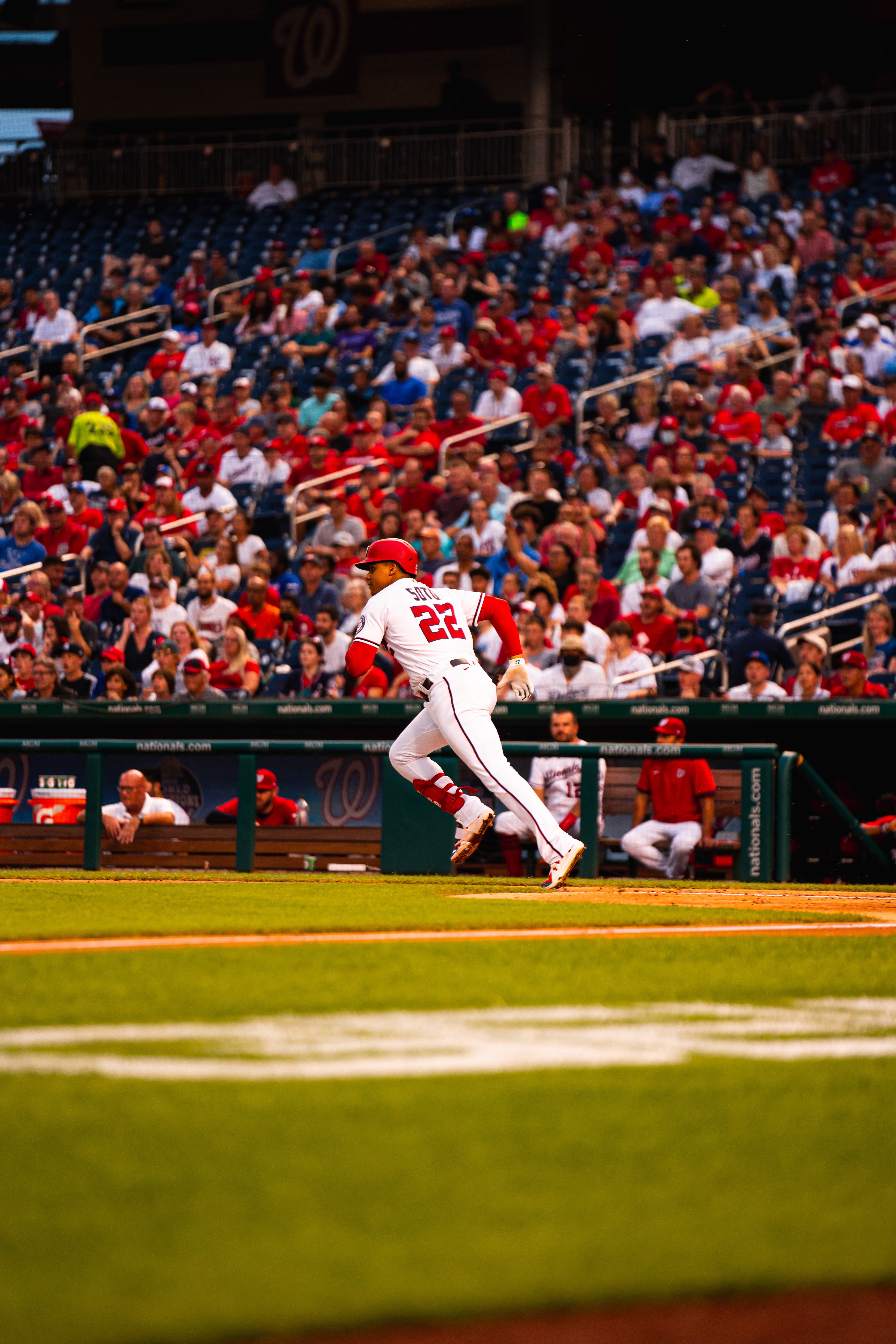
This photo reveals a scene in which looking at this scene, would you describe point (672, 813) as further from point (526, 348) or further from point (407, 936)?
point (526, 348)

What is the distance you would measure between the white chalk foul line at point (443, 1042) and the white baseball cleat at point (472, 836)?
155 inches

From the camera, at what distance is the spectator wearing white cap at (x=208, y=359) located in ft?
65.4

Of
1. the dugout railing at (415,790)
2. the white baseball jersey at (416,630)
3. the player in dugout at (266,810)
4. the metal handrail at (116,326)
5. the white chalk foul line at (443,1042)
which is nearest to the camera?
the white chalk foul line at (443,1042)

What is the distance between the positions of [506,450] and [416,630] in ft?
25.3

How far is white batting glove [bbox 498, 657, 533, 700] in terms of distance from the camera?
8.36 meters

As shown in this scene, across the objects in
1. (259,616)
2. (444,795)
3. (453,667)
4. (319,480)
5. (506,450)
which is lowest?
(444,795)

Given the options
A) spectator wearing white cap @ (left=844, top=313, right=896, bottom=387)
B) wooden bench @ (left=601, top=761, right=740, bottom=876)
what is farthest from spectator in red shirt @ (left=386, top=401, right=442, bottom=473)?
wooden bench @ (left=601, top=761, right=740, bottom=876)

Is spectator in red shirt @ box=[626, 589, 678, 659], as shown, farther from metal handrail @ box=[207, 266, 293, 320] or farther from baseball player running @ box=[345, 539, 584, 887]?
metal handrail @ box=[207, 266, 293, 320]

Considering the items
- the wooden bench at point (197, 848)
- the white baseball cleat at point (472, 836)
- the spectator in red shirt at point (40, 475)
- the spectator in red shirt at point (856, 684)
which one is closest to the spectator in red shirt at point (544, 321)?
the spectator in red shirt at point (40, 475)

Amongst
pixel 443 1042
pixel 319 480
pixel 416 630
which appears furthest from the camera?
pixel 319 480

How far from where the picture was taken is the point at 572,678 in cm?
1155

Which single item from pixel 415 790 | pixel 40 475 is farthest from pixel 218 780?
pixel 40 475

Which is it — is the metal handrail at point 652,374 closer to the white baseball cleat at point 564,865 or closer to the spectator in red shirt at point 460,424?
the spectator in red shirt at point 460,424

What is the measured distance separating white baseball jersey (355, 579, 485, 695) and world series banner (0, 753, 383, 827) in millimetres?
2996
